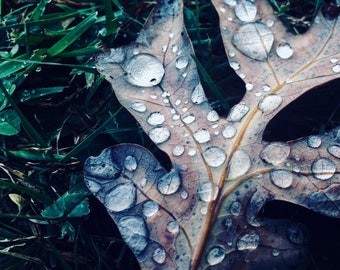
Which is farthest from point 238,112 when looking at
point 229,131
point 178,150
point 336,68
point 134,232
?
point 134,232

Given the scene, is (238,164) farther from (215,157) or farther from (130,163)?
(130,163)

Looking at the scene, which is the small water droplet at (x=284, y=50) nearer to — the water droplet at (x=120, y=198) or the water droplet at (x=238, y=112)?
the water droplet at (x=238, y=112)

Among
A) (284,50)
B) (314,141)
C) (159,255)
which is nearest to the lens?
(159,255)

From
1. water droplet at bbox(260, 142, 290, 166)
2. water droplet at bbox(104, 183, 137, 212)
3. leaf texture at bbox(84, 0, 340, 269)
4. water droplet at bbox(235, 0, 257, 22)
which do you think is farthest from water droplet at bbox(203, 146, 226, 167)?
water droplet at bbox(235, 0, 257, 22)

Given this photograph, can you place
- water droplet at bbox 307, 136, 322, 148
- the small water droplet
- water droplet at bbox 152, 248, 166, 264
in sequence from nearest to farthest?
water droplet at bbox 152, 248, 166, 264, water droplet at bbox 307, 136, 322, 148, the small water droplet

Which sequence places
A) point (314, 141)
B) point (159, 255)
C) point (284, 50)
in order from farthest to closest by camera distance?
point (284, 50) < point (314, 141) < point (159, 255)

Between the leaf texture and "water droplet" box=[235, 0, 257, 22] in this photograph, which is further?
"water droplet" box=[235, 0, 257, 22]

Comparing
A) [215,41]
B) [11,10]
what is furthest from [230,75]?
[11,10]

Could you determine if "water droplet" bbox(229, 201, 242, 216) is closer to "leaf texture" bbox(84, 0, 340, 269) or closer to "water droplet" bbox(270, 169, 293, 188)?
"leaf texture" bbox(84, 0, 340, 269)
